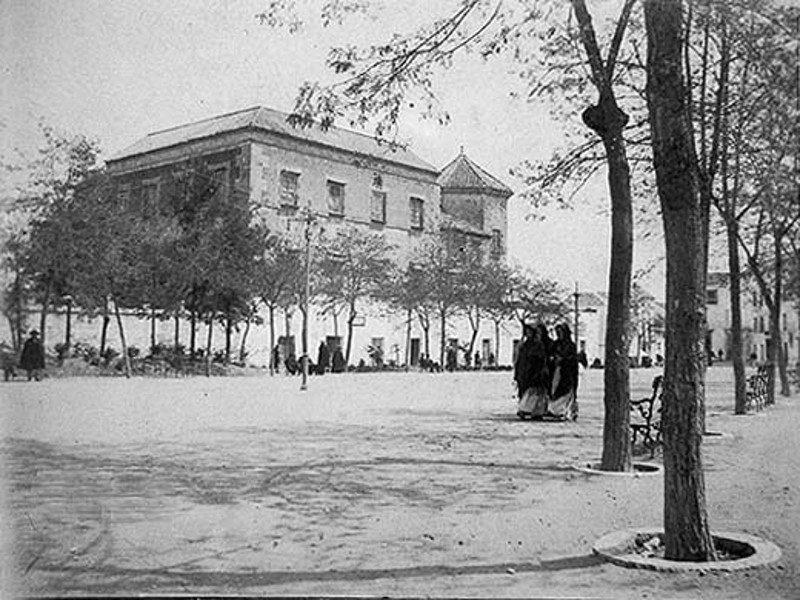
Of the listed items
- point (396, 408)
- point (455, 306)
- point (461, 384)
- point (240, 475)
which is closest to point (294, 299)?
point (396, 408)

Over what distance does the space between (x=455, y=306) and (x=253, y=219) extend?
1.45m

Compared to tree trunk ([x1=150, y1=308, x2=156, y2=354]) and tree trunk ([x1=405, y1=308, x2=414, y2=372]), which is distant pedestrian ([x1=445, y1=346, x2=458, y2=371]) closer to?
tree trunk ([x1=405, y1=308, x2=414, y2=372])

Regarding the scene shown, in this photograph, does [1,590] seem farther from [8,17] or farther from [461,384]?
[461,384]

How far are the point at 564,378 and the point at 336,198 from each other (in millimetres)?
3114

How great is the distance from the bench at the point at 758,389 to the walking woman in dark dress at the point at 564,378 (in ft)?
3.40

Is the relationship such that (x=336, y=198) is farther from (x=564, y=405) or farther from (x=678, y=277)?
(x=564, y=405)

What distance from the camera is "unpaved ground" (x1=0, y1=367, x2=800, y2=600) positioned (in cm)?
279

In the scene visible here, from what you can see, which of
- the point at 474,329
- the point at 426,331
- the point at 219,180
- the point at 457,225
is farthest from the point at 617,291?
the point at 426,331

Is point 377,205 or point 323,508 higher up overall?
point 377,205

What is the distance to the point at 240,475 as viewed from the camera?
4.46 m

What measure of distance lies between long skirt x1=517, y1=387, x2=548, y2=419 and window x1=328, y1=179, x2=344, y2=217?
3.60m

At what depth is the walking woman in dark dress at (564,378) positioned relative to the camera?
5.52 meters

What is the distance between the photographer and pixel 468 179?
12.7 feet

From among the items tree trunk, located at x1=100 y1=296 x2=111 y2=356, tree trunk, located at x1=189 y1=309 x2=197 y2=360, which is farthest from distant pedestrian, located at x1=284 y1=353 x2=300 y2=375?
tree trunk, located at x1=100 y1=296 x2=111 y2=356
